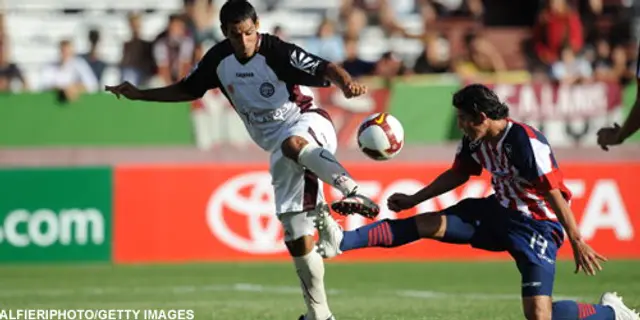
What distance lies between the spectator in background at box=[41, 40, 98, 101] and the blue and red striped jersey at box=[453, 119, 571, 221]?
33.6 ft

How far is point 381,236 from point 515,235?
0.92m

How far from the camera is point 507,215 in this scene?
8.66 meters

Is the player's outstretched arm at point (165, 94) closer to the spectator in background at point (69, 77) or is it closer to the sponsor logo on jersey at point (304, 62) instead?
the sponsor logo on jersey at point (304, 62)

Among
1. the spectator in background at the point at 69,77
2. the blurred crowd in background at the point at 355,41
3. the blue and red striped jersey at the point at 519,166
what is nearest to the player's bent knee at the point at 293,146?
the blue and red striped jersey at the point at 519,166

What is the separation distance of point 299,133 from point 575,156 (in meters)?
9.62

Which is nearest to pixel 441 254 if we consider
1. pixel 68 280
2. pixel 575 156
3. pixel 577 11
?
pixel 575 156

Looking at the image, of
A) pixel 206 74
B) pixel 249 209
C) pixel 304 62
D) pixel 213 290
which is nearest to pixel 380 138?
pixel 304 62

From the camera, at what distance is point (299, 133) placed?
365 inches

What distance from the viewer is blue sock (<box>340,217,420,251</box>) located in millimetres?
8883

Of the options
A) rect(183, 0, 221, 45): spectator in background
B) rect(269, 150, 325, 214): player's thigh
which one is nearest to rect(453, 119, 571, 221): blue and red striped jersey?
rect(269, 150, 325, 214): player's thigh

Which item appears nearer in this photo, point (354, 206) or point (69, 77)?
point (354, 206)

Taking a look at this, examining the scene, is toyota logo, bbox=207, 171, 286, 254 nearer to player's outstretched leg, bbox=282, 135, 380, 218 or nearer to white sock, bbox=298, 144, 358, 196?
player's outstretched leg, bbox=282, 135, 380, 218

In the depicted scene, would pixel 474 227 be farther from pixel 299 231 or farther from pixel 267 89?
pixel 267 89

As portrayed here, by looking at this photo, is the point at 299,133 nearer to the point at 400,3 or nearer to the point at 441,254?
the point at 441,254
